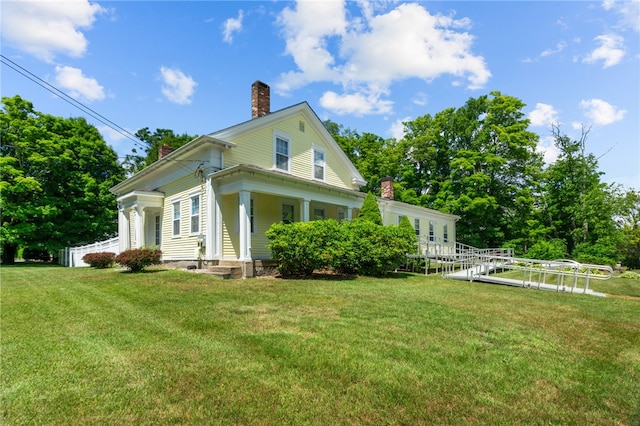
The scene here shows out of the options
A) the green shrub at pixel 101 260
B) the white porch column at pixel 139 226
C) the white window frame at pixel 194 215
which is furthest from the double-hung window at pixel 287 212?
the green shrub at pixel 101 260

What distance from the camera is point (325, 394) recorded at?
3000 millimetres

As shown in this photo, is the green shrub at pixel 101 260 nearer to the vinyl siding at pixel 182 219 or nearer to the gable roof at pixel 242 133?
the vinyl siding at pixel 182 219

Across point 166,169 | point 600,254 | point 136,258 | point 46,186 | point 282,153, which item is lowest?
point 600,254

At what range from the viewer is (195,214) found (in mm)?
14070

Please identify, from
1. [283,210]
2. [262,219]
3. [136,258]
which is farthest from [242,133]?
[136,258]

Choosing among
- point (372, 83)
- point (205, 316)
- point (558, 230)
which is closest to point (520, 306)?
point (205, 316)

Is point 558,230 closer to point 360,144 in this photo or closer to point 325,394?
point 360,144

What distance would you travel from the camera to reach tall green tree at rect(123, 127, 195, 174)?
34938 millimetres

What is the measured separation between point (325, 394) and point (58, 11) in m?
10.8

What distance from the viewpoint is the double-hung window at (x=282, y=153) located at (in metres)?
15.4

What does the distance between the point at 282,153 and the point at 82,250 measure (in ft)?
52.2

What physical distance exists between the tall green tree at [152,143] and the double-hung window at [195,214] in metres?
21.8

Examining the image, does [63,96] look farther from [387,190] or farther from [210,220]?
[387,190]

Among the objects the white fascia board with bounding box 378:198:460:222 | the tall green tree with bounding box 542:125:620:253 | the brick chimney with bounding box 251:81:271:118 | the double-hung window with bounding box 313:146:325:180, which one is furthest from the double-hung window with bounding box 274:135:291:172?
the tall green tree with bounding box 542:125:620:253
